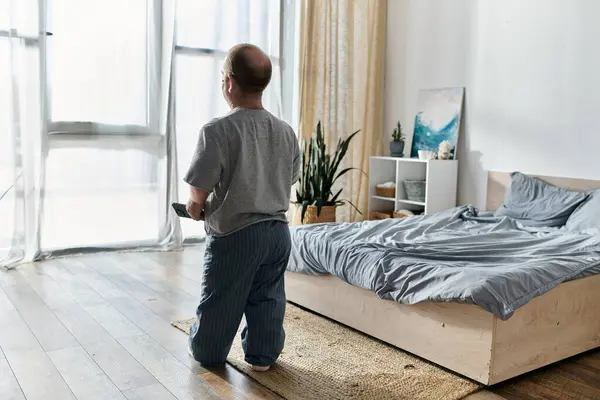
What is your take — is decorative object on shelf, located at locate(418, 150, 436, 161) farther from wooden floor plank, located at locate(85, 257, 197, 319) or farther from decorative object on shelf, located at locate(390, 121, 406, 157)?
wooden floor plank, located at locate(85, 257, 197, 319)

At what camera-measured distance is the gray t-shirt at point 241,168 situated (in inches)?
85.7

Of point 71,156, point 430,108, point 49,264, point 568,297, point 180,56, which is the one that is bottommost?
point 49,264

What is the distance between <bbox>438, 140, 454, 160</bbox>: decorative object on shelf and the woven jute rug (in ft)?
7.10

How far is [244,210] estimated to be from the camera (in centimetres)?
222

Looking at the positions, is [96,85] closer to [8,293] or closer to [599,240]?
[8,293]

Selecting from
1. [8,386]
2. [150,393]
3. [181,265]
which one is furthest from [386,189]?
[8,386]

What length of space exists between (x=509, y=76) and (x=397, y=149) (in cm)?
103

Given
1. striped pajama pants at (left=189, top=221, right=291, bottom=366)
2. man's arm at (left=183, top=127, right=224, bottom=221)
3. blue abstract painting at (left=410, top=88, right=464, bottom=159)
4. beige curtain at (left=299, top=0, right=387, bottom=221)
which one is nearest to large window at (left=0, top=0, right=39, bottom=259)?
beige curtain at (left=299, top=0, right=387, bottom=221)

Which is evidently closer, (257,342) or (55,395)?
(55,395)

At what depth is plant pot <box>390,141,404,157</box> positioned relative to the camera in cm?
491

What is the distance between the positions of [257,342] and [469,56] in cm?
313

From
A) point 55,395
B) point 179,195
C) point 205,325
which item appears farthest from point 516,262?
point 179,195

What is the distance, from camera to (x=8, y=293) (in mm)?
3381

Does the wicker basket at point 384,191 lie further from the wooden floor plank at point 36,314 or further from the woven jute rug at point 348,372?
the wooden floor plank at point 36,314
